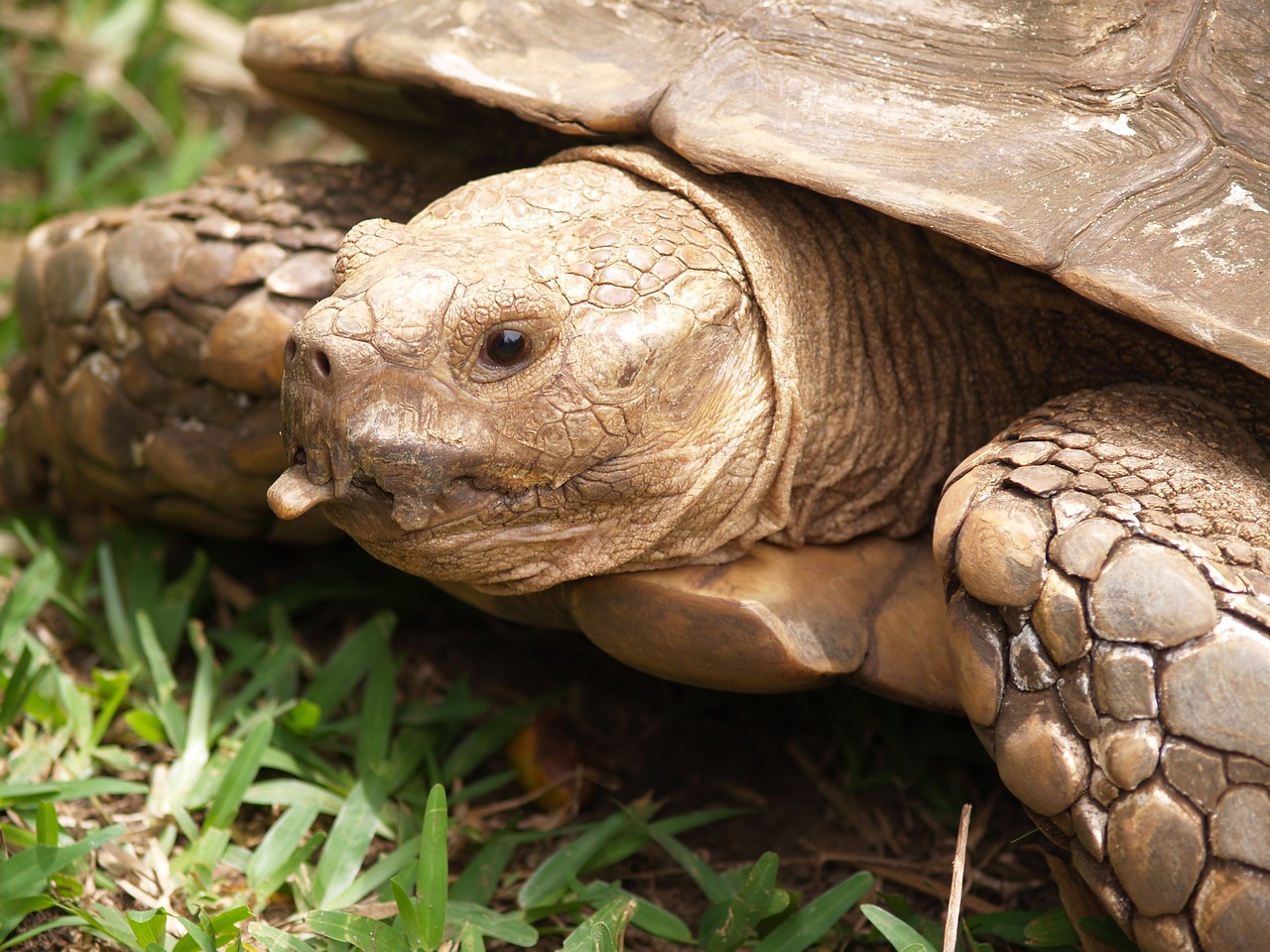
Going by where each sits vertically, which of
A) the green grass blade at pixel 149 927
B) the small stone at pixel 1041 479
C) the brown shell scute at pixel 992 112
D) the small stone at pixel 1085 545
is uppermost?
the brown shell scute at pixel 992 112

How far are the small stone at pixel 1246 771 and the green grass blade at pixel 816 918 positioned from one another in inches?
24.6

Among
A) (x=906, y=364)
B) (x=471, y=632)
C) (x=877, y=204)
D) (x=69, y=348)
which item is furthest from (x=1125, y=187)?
(x=69, y=348)

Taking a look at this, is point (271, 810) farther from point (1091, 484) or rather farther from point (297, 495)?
point (1091, 484)

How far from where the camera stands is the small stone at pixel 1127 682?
1.49 meters

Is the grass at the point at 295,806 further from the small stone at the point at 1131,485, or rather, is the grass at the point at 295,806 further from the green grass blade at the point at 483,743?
the small stone at the point at 1131,485

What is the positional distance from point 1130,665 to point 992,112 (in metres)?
0.86

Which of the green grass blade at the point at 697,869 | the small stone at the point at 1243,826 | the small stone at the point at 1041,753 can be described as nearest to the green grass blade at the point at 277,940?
the green grass blade at the point at 697,869

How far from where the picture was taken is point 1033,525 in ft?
5.22

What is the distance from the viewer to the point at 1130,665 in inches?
58.9

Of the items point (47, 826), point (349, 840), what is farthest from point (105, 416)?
point (349, 840)

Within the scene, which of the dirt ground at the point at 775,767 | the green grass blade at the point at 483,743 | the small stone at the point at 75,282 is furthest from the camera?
the small stone at the point at 75,282

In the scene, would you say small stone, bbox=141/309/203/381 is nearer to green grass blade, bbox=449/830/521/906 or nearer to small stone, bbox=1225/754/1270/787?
green grass blade, bbox=449/830/521/906

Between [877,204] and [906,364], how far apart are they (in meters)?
0.41

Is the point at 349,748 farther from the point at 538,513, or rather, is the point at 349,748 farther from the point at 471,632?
the point at 538,513
